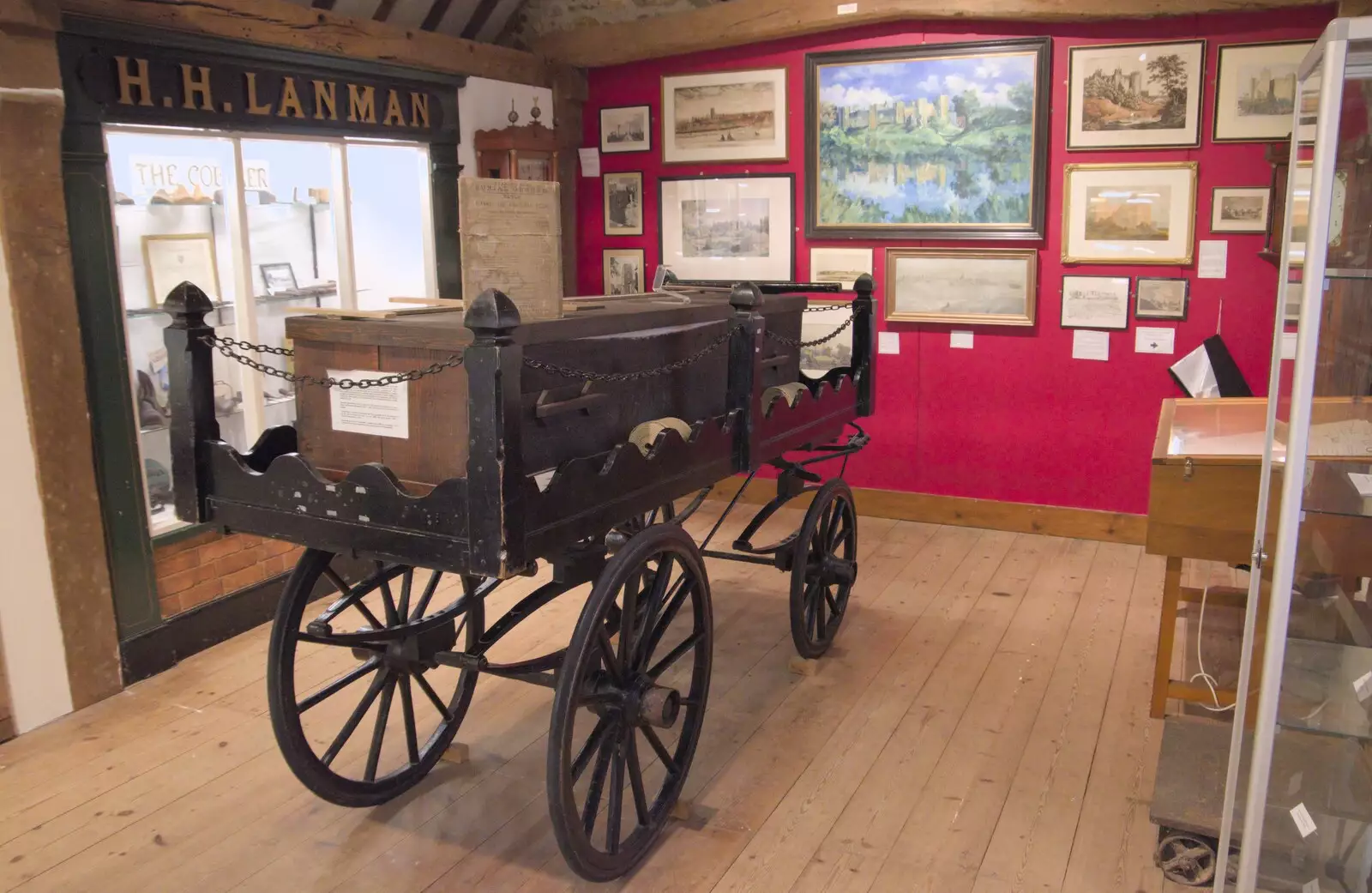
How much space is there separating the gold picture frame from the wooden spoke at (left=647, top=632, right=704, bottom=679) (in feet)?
8.10

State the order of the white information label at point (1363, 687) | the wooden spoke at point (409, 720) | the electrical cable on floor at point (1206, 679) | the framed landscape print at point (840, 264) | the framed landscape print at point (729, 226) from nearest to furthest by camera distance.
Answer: the white information label at point (1363, 687), the wooden spoke at point (409, 720), the electrical cable on floor at point (1206, 679), the framed landscape print at point (840, 264), the framed landscape print at point (729, 226)

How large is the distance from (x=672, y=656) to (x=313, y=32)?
335cm

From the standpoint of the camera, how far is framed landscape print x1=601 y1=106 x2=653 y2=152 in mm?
6625

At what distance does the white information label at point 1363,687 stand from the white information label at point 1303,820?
0.87 feet

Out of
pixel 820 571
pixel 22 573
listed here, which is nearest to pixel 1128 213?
pixel 820 571

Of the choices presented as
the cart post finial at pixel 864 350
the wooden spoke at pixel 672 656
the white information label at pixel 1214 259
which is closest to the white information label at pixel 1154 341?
the white information label at pixel 1214 259

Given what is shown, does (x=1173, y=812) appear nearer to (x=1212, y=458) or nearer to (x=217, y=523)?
(x=1212, y=458)

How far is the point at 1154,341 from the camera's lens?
5582 mm

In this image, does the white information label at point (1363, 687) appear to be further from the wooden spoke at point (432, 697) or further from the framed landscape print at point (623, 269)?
the framed landscape print at point (623, 269)

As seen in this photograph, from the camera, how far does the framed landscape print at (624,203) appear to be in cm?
673

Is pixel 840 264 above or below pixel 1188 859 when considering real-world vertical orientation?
above

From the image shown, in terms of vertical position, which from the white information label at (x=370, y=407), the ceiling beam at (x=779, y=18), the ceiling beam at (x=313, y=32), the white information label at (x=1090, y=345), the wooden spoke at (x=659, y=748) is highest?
the ceiling beam at (x=779, y=18)

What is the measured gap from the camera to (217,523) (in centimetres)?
280

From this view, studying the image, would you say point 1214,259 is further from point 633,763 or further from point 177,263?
point 177,263
